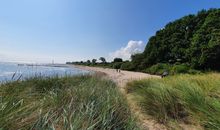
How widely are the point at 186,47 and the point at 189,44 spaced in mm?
560

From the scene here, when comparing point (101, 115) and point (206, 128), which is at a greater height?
point (101, 115)

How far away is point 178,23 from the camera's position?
31000mm

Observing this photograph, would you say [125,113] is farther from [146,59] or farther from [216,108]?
[146,59]

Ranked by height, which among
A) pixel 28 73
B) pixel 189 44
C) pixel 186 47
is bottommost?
pixel 28 73

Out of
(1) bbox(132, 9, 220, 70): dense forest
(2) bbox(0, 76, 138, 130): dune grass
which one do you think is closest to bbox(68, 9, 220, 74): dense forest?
(1) bbox(132, 9, 220, 70): dense forest

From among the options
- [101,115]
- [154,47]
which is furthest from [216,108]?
Answer: [154,47]

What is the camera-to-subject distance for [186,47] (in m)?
27.8

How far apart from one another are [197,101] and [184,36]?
88.5 ft

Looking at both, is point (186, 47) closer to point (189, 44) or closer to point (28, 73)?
point (189, 44)

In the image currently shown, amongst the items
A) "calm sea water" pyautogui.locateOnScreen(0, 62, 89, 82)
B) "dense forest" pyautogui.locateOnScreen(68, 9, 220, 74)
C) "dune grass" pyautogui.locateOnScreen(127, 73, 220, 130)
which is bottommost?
"dune grass" pyautogui.locateOnScreen(127, 73, 220, 130)

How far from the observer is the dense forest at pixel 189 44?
20.8 metres

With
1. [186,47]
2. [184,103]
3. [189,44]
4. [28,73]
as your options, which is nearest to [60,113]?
[184,103]

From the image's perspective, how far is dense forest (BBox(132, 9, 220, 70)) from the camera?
817 inches

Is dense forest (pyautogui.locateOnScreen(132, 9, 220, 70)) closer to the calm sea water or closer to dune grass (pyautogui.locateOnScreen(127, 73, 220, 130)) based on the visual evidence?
the calm sea water
